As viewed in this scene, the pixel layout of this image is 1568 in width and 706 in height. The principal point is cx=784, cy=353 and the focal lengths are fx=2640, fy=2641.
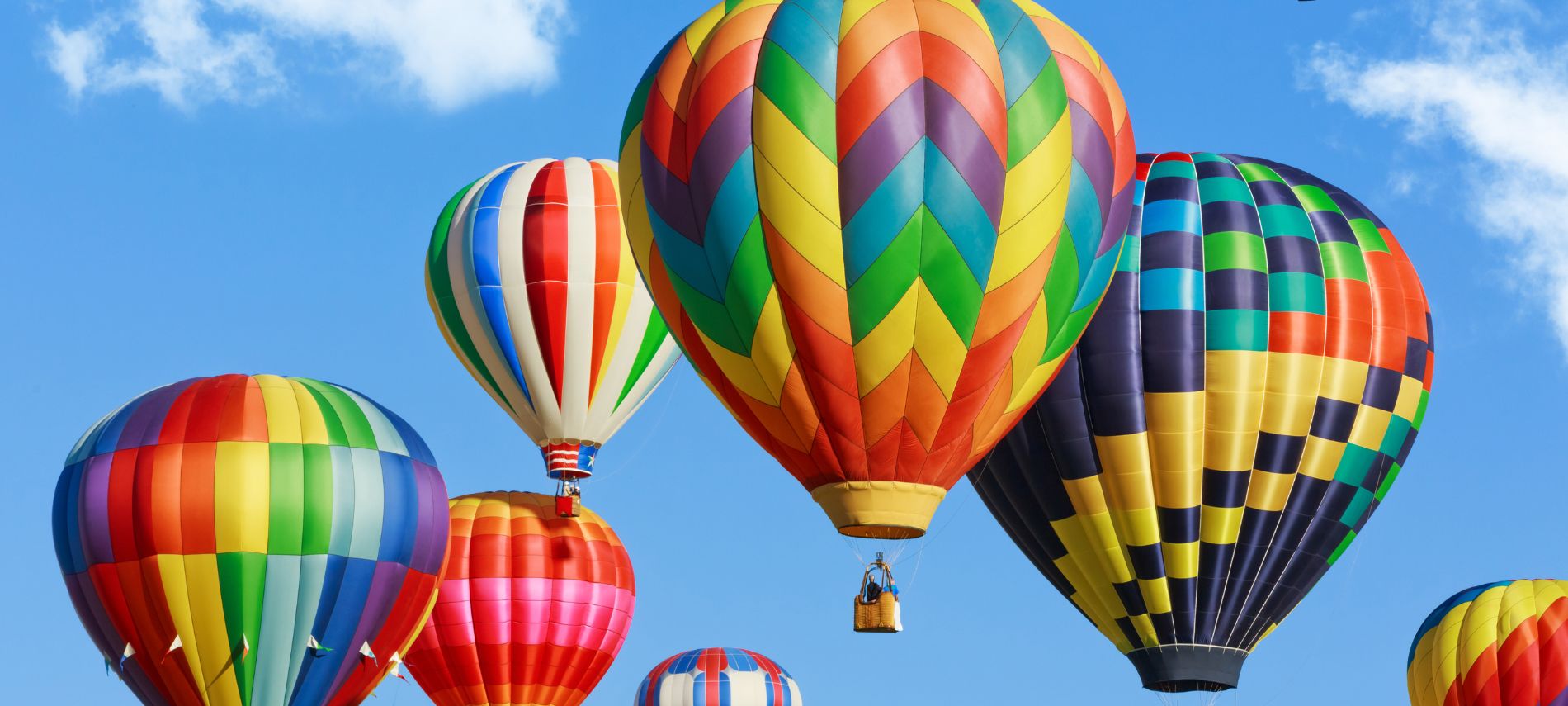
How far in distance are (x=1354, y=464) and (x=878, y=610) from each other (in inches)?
238

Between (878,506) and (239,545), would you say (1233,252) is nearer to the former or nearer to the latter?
(878,506)

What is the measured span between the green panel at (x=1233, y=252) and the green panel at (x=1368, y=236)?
4.44 ft

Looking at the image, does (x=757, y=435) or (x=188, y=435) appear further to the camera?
(x=188, y=435)

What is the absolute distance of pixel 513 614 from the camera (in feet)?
95.6

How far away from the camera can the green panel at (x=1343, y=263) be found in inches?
943

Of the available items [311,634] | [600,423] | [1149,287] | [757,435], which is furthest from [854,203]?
[600,423]

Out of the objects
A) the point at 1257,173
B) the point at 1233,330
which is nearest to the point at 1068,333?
the point at 1233,330

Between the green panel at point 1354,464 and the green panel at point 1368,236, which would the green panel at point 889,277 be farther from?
the green panel at point 1368,236

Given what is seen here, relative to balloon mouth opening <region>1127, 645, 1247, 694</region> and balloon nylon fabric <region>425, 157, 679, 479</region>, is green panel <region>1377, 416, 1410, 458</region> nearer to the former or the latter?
balloon mouth opening <region>1127, 645, 1247, 694</region>

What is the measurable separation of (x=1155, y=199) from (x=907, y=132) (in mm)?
5312

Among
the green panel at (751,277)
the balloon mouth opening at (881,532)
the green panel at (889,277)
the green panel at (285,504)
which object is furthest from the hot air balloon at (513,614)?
the green panel at (889,277)

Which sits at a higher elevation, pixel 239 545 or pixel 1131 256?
pixel 1131 256

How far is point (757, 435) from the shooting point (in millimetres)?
20328

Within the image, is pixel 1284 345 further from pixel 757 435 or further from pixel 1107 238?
pixel 757 435
